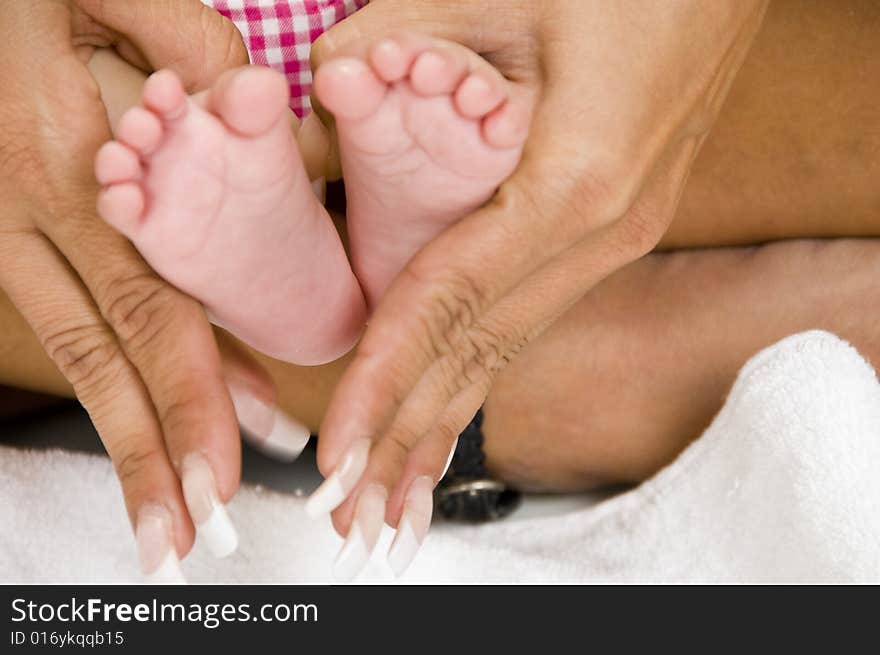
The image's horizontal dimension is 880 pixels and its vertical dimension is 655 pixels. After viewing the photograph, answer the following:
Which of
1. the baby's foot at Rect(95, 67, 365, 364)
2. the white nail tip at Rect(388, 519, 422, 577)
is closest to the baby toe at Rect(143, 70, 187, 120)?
the baby's foot at Rect(95, 67, 365, 364)

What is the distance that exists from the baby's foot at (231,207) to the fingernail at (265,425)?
5 cm

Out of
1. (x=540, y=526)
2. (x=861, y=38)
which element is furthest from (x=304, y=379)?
(x=861, y=38)

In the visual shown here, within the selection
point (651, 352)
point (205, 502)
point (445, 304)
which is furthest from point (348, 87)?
point (651, 352)

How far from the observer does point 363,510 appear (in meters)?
0.67

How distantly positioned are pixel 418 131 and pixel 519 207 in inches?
3.7

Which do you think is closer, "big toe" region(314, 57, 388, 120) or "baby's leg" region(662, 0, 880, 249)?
"big toe" region(314, 57, 388, 120)

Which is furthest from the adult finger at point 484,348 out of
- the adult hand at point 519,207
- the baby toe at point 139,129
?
the baby toe at point 139,129

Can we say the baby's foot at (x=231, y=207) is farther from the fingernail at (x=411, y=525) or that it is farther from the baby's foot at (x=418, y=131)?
the fingernail at (x=411, y=525)

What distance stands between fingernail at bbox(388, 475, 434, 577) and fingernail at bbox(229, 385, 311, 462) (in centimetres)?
13

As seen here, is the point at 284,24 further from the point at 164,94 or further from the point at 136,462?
the point at 136,462

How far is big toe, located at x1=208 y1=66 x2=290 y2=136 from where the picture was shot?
0.58m

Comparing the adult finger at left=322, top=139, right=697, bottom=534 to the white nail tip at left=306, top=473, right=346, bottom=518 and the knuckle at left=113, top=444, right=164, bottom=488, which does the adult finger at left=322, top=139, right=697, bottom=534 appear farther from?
the knuckle at left=113, top=444, right=164, bottom=488
